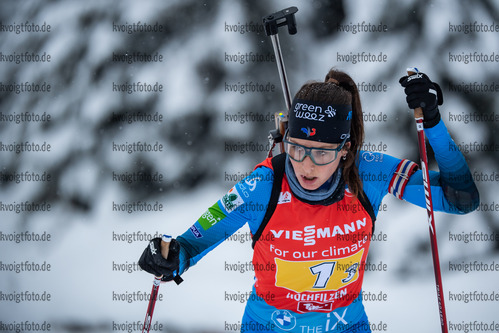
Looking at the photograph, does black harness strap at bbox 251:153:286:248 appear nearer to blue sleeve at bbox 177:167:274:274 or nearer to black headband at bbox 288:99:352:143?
blue sleeve at bbox 177:167:274:274

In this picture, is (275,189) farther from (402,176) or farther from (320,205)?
(402,176)

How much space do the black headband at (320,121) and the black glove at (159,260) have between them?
0.68 meters

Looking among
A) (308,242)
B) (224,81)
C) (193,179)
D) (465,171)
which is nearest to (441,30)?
(224,81)

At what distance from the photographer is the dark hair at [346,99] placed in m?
1.93

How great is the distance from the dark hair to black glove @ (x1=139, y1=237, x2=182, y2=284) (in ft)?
2.54

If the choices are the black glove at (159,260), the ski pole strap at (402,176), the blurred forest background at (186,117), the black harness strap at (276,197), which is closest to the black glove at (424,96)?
the ski pole strap at (402,176)

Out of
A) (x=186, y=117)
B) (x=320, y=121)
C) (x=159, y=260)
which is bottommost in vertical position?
(x=159, y=260)

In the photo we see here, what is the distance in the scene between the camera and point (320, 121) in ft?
6.08

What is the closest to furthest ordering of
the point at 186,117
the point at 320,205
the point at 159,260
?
the point at 159,260
the point at 320,205
the point at 186,117

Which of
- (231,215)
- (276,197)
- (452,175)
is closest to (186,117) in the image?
(231,215)

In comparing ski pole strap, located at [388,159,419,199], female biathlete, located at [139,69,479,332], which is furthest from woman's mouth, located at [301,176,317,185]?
ski pole strap, located at [388,159,419,199]

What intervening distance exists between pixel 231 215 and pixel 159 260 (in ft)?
1.20

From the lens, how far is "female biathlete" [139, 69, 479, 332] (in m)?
1.85

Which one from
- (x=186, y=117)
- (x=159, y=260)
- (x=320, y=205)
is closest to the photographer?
(x=159, y=260)
